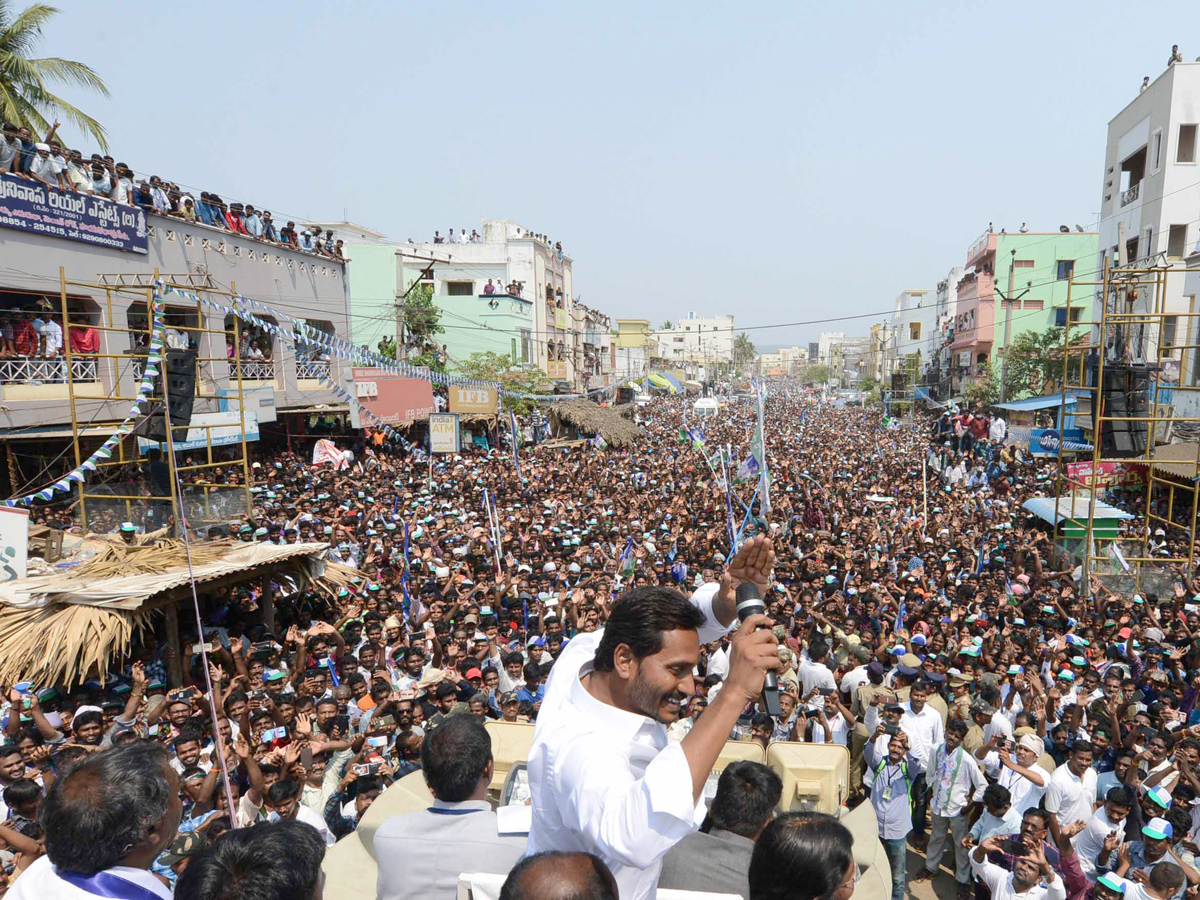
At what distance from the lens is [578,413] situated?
29.4 metres

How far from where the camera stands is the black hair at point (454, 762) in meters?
2.59

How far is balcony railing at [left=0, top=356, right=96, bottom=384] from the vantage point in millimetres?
13852

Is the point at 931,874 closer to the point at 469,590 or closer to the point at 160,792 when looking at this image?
the point at 160,792

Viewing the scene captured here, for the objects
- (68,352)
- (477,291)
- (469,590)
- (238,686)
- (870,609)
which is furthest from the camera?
(477,291)

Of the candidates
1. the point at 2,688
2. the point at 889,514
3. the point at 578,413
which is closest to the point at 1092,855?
the point at 2,688

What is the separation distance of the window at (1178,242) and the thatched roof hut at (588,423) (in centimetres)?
1615

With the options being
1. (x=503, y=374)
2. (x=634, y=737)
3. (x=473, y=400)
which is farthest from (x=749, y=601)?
(x=503, y=374)

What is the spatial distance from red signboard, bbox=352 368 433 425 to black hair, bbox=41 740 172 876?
18.9 meters

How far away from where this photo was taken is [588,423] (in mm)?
28547

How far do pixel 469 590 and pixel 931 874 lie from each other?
5844 millimetres

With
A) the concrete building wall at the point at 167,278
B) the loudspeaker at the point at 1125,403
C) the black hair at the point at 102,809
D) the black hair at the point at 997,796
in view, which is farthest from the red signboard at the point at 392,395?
the black hair at the point at 102,809

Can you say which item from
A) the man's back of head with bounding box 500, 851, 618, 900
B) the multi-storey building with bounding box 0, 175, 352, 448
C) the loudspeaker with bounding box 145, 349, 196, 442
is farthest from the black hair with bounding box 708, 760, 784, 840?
the multi-storey building with bounding box 0, 175, 352, 448

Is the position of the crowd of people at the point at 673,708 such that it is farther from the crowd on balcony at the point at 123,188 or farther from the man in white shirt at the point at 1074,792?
the crowd on balcony at the point at 123,188

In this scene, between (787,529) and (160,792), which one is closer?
(160,792)
